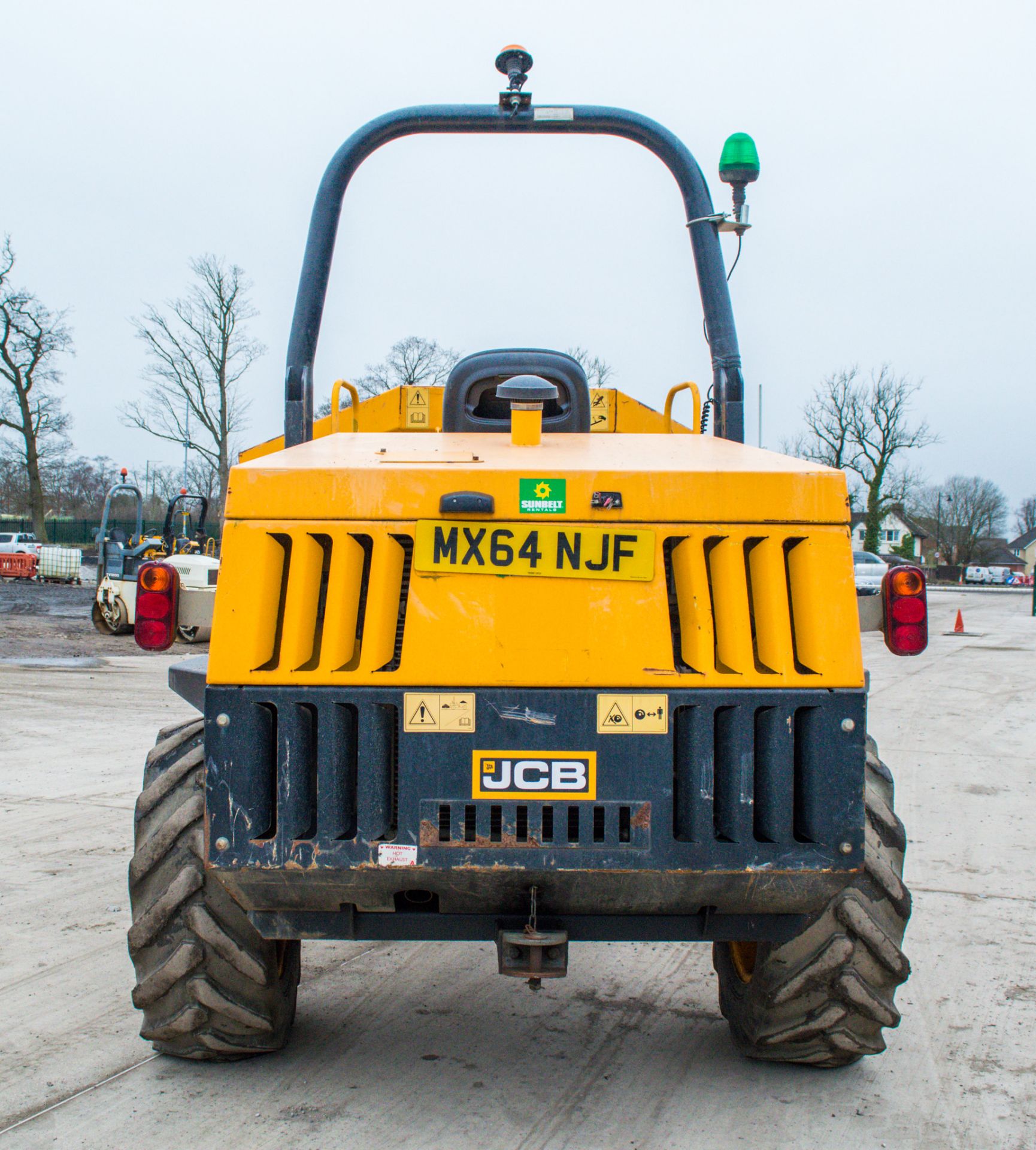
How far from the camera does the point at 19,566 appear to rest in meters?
34.6

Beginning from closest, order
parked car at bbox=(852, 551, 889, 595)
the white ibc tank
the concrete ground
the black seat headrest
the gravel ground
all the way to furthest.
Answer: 1. the concrete ground
2. the black seat headrest
3. the gravel ground
4. parked car at bbox=(852, 551, 889, 595)
5. the white ibc tank

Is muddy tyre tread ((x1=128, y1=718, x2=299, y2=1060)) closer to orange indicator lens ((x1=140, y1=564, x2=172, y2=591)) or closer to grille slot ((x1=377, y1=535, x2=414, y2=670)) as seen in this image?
orange indicator lens ((x1=140, y1=564, x2=172, y2=591))

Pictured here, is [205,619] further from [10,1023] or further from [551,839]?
[10,1023]

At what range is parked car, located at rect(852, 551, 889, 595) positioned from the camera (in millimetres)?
29016

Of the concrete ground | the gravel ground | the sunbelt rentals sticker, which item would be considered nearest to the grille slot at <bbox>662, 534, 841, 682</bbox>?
the sunbelt rentals sticker

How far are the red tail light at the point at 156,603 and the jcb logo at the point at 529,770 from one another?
1020 millimetres

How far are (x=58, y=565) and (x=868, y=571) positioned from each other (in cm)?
2386

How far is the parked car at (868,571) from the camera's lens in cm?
2902

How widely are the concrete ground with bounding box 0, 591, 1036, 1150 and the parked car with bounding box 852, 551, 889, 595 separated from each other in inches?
926

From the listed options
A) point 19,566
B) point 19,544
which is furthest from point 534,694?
point 19,544

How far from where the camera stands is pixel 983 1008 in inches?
156

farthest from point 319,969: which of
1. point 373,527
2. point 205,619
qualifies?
point 373,527

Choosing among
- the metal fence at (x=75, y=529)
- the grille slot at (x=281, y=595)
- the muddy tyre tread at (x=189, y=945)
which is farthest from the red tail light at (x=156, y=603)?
the metal fence at (x=75, y=529)

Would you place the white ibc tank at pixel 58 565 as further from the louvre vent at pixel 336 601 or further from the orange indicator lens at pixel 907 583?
the orange indicator lens at pixel 907 583
